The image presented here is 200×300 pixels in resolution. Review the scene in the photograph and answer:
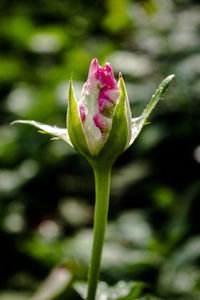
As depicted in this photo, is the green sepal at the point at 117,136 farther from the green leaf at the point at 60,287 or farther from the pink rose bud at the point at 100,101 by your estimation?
the green leaf at the point at 60,287

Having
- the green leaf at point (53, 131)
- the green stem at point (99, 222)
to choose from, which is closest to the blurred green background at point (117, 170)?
the green stem at point (99, 222)

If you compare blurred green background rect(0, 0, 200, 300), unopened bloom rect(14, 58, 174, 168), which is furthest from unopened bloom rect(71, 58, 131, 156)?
blurred green background rect(0, 0, 200, 300)

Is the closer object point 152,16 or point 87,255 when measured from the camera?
point 87,255

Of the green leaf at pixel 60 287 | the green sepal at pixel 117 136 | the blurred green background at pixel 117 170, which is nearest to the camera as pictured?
the green sepal at pixel 117 136

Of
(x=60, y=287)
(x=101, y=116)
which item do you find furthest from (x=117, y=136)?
(x=60, y=287)

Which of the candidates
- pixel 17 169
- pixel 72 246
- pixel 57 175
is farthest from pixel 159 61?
pixel 72 246

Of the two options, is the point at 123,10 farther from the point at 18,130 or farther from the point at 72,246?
the point at 72,246
